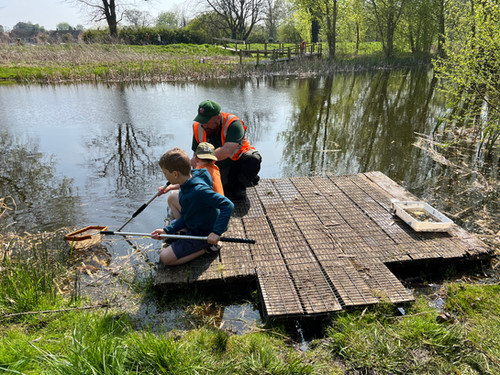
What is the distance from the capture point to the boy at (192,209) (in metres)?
3.37

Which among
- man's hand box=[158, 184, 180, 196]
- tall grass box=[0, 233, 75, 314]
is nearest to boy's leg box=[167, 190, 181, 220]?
man's hand box=[158, 184, 180, 196]

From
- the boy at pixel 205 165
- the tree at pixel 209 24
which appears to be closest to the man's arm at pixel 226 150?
the boy at pixel 205 165

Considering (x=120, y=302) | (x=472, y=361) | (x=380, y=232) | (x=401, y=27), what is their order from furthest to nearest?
(x=401, y=27) → (x=380, y=232) → (x=120, y=302) → (x=472, y=361)

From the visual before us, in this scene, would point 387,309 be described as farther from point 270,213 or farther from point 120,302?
point 120,302

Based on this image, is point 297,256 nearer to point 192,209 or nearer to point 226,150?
point 192,209

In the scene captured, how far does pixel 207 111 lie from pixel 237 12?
4298 centimetres

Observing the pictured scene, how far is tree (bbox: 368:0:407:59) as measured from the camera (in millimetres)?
28641

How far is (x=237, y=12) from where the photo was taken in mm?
42688

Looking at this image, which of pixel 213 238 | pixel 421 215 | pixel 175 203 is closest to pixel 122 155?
pixel 175 203

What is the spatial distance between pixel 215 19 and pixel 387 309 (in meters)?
45.9

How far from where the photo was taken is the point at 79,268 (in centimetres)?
405

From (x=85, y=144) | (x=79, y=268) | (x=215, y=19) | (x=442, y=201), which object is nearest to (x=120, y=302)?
(x=79, y=268)

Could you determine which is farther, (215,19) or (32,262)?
(215,19)

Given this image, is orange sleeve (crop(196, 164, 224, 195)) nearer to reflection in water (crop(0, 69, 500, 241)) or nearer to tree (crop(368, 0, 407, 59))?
reflection in water (crop(0, 69, 500, 241))
